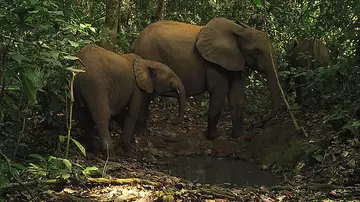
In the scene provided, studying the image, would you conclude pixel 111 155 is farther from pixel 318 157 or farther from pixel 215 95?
pixel 215 95

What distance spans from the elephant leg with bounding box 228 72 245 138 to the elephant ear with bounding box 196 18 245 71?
0.96 ft

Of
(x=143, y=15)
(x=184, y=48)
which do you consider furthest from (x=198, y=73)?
(x=143, y=15)

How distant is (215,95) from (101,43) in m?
2.24

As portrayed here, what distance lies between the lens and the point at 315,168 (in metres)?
6.36

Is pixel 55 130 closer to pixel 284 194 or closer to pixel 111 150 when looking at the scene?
pixel 111 150

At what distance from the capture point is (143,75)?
7.98m

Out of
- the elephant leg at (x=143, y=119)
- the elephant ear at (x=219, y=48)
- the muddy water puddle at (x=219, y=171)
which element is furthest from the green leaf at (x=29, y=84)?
the elephant ear at (x=219, y=48)

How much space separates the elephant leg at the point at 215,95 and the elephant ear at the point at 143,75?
1668 millimetres

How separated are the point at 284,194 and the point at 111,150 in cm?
293

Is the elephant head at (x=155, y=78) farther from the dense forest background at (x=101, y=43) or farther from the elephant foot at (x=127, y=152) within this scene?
the elephant foot at (x=127, y=152)

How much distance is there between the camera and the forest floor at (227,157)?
15.2 ft

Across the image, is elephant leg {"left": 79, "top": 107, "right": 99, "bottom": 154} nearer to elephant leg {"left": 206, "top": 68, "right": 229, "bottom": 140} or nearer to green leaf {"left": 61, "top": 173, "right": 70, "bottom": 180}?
elephant leg {"left": 206, "top": 68, "right": 229, "bottom": 140}

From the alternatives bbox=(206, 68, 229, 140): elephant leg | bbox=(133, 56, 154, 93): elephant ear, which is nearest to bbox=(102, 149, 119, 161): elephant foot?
bbox=(133, 56, 154, 93): elephant ear

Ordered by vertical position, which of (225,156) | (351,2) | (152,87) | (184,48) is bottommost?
(225,156)
